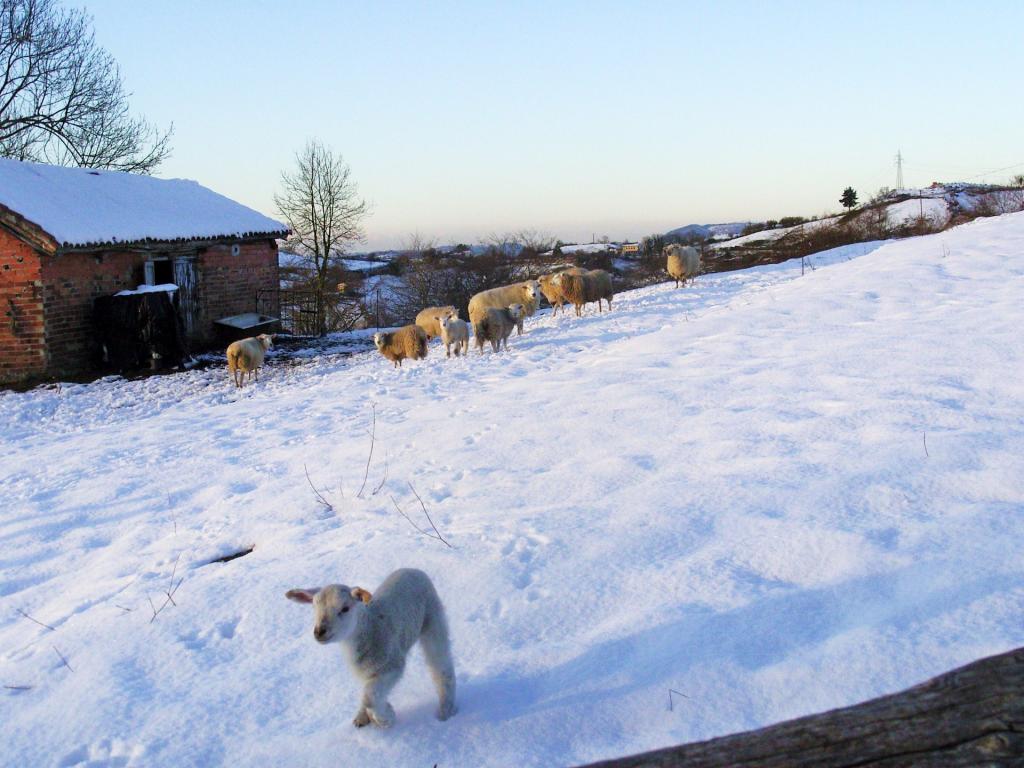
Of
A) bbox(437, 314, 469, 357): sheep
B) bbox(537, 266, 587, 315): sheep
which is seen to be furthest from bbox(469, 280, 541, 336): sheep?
bbox(437, 314, 469, 357): sheep

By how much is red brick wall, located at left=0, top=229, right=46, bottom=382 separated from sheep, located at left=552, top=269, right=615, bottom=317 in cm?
1190

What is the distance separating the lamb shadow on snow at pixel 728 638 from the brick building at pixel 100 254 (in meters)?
17.3

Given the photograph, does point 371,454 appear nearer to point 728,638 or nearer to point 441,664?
point 441,664

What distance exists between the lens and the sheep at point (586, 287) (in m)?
18.6

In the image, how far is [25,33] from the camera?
1181 inches

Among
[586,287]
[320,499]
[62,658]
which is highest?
[586,287]

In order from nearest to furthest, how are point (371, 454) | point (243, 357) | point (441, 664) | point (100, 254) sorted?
1. point (441, 664)
2. point (371, 454)
3. point (243, 357)
4. point (100, 254)

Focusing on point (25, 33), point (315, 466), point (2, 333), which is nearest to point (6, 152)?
point (25, 33)

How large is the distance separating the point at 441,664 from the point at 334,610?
58 cm

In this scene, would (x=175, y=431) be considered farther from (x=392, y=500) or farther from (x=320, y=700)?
(x=320, y=700)

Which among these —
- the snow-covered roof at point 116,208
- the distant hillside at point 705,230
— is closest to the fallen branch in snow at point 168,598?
the snow-covered roof at point 116,208

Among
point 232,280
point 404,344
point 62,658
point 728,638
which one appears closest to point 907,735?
point 728,638

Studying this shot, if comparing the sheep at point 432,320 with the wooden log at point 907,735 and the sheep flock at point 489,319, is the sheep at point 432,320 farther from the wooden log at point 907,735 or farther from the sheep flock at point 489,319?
the wooden log at point 907,735

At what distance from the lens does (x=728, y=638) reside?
11.8 ft
